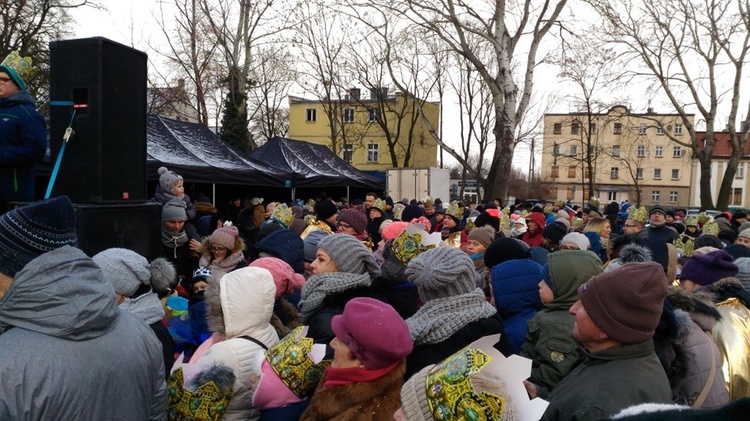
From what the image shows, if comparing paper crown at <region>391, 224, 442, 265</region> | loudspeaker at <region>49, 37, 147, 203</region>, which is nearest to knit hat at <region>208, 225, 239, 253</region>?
loudspeaker at <region>49, 37, 147, 203</region>

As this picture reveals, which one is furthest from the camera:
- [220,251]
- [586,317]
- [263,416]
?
[220,251]

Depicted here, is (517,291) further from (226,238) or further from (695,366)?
(226,238)

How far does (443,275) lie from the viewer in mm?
3141

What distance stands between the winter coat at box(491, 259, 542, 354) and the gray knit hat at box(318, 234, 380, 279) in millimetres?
828

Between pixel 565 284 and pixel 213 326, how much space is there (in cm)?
186

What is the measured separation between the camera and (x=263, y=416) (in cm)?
275

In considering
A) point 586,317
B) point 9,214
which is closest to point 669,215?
point 586,317

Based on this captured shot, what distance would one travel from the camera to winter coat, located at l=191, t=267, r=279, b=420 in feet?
9.33

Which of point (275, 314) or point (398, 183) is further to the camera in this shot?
point (398, 183)

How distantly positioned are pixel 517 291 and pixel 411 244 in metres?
1.03

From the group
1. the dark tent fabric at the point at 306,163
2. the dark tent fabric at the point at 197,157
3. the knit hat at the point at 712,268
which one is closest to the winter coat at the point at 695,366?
the knit hat at the point at 712,268

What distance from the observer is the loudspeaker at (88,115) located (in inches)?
174

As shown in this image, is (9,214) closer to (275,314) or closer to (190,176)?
(275,314)

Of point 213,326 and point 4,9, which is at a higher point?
point 4,9
